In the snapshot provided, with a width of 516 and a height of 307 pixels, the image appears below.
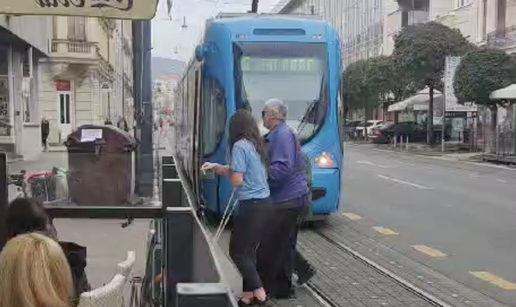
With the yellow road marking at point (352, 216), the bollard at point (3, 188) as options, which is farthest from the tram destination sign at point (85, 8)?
the yellow road marking at point (352, 216)

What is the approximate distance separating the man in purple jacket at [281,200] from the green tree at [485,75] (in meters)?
23.7

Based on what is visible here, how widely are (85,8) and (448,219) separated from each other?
28.1 feet

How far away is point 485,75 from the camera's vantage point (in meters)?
28.6

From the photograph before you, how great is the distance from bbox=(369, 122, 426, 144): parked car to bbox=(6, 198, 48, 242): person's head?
41.0 m

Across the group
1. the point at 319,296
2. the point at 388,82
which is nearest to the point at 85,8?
the point at 319,296

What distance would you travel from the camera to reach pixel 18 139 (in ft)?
73.9

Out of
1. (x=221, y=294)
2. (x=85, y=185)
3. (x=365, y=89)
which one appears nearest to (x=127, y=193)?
(x=85, y=185)

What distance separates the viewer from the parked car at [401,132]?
44438 mm

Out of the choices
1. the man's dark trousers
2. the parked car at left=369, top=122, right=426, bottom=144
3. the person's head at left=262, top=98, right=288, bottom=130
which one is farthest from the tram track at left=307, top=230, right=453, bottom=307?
the parked car at left=369, top=122, right=426, bottom=144

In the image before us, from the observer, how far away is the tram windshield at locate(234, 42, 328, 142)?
10.4m

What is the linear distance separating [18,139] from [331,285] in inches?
695

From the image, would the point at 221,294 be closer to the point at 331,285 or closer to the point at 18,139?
the point at 331,285

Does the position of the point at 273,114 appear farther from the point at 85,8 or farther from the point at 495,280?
the point at 495,280

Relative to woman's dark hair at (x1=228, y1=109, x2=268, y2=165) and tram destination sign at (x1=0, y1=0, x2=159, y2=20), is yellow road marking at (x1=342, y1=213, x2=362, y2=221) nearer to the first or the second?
woman's dark hair at (x1=228, y1=109, x2=268, y2=165)
